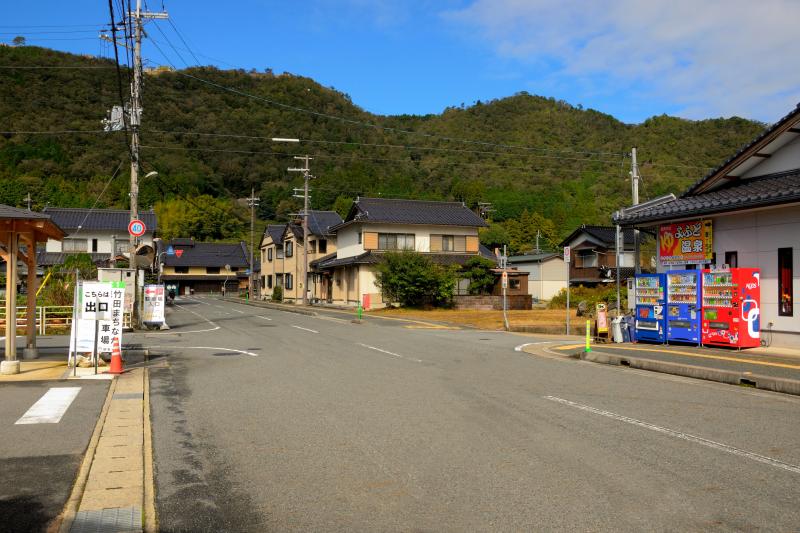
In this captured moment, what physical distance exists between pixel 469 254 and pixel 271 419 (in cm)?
4231

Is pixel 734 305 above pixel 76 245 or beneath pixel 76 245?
beneath

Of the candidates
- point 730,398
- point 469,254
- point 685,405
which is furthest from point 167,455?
point 469,254

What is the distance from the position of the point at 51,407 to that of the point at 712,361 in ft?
40.6

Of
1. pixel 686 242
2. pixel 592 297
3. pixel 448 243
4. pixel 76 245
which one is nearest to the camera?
pixel 686 242

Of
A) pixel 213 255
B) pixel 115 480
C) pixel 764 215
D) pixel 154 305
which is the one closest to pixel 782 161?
pixel 764 215

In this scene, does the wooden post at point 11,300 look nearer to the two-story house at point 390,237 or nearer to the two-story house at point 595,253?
the two-story house at point 390,237

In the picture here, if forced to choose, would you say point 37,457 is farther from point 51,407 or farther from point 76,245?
point 76,245

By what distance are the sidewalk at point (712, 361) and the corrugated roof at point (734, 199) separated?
3.51 m

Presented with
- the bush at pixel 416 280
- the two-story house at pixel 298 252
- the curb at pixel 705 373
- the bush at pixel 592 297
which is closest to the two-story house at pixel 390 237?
the bush at pixel 416 280

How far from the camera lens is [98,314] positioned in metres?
12.8

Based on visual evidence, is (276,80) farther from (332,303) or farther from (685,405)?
(685,405)

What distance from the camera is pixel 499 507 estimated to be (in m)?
4.99

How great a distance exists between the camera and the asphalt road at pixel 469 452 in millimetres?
4863

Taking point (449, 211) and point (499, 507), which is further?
point (449, 211)
